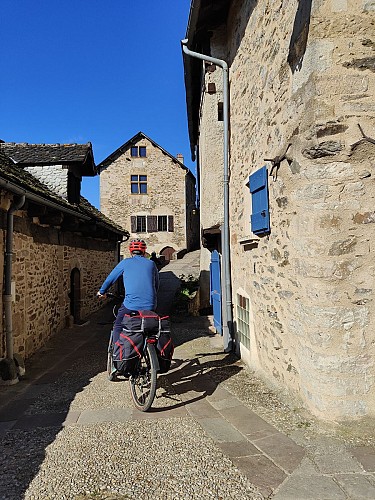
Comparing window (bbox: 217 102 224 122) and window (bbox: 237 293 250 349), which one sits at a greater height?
window (bbox: 217 102 224 122)

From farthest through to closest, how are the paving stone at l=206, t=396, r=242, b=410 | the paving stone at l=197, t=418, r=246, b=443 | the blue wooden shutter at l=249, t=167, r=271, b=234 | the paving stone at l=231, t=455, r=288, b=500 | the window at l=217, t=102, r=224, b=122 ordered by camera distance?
the window at l=217, t=102, r=224, b=122
the blue wooden shutter at l=249, t=167, r=271, b=234
the paving stone at l=206, t=396, r=242, b=410
the paving stone at l=197, t=418, r=246, b=443
the paving stone at l=231, t=455, r=288, b=500

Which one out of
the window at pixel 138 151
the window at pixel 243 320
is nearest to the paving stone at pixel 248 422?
the window at pixel 243 320

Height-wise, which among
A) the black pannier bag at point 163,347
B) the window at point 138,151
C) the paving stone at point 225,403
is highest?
the window at point 138,151

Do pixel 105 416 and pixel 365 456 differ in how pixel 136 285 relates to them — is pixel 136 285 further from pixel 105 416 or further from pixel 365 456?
pixel 365 456

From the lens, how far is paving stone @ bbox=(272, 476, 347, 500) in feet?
7.33

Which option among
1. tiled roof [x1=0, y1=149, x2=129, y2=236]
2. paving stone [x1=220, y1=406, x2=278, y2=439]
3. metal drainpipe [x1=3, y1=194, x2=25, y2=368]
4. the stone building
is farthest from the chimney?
paving stone [x1=220, y1=406, x2=278, y2=439]

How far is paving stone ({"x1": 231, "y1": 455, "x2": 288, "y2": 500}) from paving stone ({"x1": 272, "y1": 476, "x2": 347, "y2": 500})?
0.13 feet

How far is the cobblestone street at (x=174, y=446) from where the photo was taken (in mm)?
2373

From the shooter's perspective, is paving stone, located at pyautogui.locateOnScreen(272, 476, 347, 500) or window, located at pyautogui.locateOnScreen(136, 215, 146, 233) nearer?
paving stone, located at pyautogui.locateOnScreen(272, 476, 347, 500)

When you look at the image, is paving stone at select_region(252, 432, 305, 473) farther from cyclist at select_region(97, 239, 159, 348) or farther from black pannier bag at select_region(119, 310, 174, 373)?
cyclist at select_region(97, 239, 159, 348)

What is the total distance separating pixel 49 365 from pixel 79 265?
474 cm

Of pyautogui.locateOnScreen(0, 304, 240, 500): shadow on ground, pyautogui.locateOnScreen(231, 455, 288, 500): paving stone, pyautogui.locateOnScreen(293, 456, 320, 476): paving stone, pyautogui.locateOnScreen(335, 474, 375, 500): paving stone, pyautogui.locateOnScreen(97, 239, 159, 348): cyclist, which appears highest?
pyautogui.locateOnScreen(97, 239, 159, 348): cyclist

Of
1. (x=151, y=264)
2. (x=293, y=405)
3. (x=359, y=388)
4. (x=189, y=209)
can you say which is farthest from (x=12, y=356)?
(x=189, y=209)

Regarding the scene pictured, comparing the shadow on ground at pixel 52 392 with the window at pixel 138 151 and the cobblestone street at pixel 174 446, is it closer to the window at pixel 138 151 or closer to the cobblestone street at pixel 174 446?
the cobblestone street at pixel 174 446
